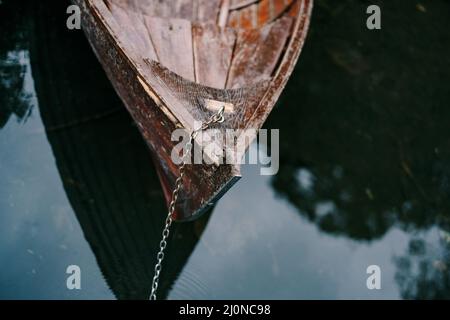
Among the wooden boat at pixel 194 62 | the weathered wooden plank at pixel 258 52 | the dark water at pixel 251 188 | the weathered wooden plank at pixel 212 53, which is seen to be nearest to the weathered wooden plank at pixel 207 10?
the wooden boat at pixel 194 62

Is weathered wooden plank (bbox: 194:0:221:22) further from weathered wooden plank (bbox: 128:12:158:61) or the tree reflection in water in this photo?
the tree reflection in water

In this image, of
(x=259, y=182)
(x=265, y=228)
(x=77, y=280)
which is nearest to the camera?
(x=77, y=280)

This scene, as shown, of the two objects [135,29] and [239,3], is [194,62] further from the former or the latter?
[239,3]

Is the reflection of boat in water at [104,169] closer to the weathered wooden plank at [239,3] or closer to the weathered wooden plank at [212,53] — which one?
the weathered wooden plank at [212,53]

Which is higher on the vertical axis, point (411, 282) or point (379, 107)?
point (379, 107)

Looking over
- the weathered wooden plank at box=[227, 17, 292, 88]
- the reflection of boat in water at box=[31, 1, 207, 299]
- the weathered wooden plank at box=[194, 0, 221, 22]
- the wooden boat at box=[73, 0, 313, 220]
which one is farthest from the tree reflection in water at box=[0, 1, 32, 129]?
the weathered wooden plank at box=[227, 17, 292, 88]

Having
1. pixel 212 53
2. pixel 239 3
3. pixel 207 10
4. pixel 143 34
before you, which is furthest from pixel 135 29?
pixel 239 3

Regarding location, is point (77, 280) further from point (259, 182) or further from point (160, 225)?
point (259, 182)
